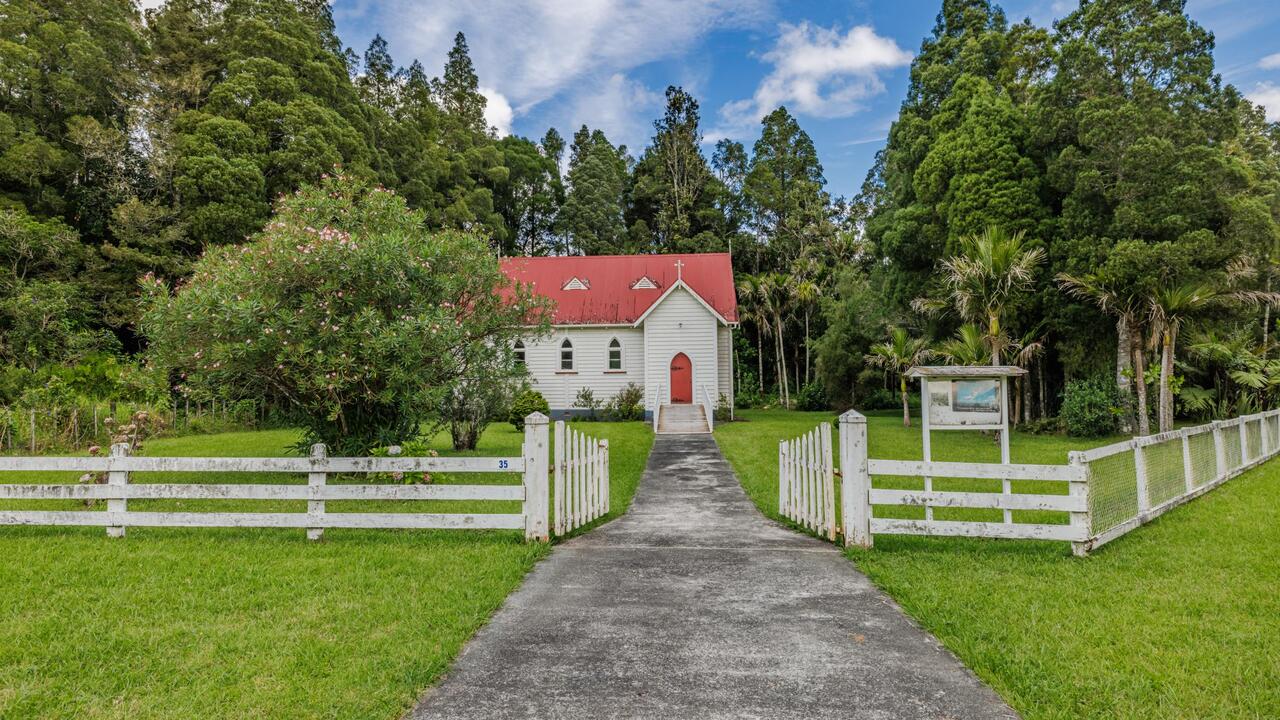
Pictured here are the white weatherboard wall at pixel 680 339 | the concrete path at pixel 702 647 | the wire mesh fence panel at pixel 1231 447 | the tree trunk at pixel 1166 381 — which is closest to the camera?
the concrete path at pixel 702 647

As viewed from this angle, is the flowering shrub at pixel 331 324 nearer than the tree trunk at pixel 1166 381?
Yes

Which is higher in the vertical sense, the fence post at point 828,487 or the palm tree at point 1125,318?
the palm tree at point 1125,318

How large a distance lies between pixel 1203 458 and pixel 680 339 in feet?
57.8

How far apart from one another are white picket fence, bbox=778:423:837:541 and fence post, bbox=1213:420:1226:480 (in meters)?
7.47

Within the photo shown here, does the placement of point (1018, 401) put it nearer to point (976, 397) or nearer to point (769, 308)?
point (976, 397)

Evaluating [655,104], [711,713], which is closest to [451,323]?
[711,713]

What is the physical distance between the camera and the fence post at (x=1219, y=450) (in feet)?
36.2

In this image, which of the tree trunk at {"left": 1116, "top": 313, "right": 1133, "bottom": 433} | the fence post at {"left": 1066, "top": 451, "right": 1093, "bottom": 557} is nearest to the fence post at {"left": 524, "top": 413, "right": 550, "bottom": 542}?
the fence post at {"left": 1066, "top": 451, "right": 1093, "bottom": 557}

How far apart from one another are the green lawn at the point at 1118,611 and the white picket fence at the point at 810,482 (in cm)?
69

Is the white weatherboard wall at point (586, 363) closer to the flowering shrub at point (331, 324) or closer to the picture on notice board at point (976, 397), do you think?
the flowering shrub at point (331, 324)

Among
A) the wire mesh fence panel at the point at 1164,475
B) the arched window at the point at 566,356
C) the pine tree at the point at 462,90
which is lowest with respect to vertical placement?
the wire mesh fence panel at the point at 1164,475

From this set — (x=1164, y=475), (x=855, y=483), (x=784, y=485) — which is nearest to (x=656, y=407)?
(x=784, y=485)

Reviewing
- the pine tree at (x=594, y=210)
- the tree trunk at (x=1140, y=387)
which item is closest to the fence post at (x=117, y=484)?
the tree trunk at (x=1140, y=387)

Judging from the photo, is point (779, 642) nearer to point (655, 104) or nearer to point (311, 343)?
point (311, 343)
